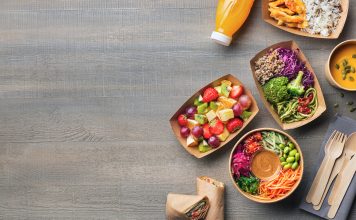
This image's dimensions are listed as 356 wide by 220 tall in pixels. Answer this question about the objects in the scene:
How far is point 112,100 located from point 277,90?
27.8 inches

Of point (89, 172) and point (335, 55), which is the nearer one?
point (335, 55)

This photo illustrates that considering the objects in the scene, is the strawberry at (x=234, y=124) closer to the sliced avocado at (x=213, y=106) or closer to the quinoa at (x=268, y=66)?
the sliced avocado at (x=213, y=106)

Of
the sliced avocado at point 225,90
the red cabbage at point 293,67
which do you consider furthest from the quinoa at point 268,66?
the sliced avocado at point 225,90

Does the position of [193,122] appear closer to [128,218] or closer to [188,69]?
[188,69]

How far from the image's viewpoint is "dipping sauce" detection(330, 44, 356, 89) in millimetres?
2271

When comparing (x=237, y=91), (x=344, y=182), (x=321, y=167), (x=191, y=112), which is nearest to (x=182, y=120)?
(x=191, y=112)

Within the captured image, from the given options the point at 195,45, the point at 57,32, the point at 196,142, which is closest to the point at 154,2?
the point at 195,45

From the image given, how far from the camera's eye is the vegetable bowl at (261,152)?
224 centimetres

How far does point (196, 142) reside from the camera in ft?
7.57

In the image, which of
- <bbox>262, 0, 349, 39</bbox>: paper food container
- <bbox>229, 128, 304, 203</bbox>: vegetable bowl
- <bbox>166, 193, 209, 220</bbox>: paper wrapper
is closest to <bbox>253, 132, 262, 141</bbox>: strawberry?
<bbox>229, 128, 304, 203</bbox>: vegetable bowl

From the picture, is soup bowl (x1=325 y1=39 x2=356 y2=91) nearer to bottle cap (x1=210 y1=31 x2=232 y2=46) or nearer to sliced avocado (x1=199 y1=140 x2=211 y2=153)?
bottle cap (x1=210 y1=31 x2=232 y2=46)

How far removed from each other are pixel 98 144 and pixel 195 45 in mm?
600

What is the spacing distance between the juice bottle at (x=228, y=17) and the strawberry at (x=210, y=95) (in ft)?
0.68

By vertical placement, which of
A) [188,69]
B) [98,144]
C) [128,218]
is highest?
[188,69]
